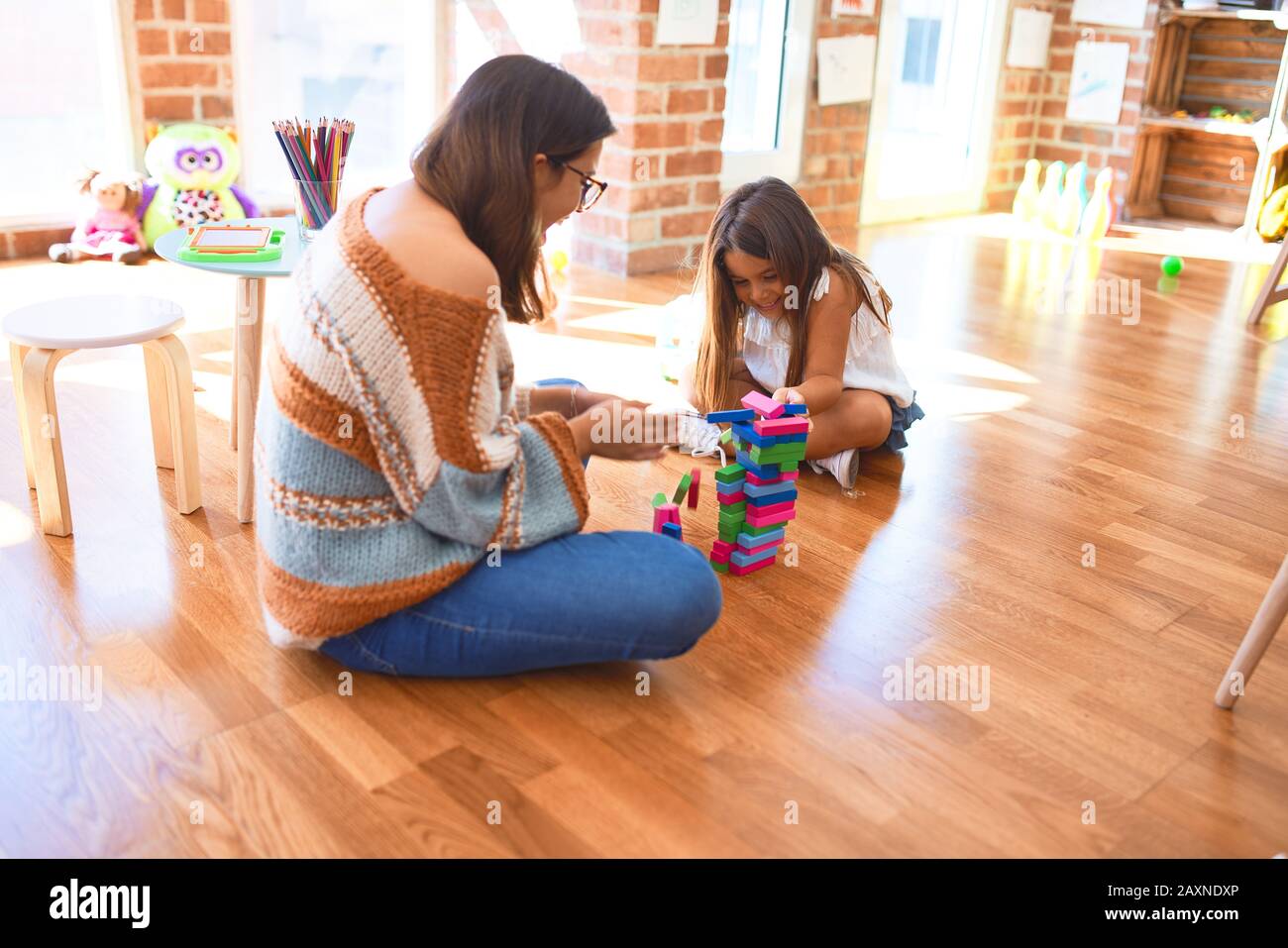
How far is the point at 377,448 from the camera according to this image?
4.02 feet

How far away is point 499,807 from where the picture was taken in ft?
3.80

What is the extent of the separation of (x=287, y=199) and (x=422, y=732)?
8.50 feet

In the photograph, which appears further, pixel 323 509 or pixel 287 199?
pixel 287 199

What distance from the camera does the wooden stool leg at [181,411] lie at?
1.69 meters

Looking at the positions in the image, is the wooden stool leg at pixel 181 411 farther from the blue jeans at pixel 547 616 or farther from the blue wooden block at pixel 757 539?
the blue wooden block at pixel 757 539

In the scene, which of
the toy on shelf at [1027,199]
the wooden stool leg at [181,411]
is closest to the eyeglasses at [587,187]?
the wooden stool leg at [181,411]

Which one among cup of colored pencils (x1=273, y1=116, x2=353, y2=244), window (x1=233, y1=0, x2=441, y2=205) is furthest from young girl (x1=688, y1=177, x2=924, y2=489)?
window (x1=233, y1=0, x2=441, y2=205)

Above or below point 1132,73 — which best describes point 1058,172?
below

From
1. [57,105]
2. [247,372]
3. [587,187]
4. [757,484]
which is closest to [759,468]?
[757,484]

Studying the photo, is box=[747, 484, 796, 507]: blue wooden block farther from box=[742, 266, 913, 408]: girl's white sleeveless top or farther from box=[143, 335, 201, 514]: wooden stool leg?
box=[143, 335, 201, 514]: wooden stool leg

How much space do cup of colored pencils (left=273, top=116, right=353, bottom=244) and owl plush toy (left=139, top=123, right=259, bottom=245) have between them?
1.51 m

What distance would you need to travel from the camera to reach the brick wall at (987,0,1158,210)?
4.44m
